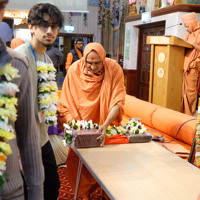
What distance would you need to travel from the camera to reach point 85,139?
99.0 inches

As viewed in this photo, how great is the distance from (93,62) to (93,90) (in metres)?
0.29

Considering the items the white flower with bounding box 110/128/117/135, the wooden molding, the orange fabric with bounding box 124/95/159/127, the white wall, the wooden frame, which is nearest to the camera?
the white flower with bounding box 110/128/117/135

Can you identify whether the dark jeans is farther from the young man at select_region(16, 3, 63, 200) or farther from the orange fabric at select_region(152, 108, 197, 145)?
the orange fabric at select_region(152, 108, 197, 145)

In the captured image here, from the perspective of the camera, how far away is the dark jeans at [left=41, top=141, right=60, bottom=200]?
2084mm

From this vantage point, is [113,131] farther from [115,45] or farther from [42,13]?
[115,45]

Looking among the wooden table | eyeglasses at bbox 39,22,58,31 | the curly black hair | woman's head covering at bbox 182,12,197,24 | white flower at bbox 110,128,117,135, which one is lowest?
the wooden table

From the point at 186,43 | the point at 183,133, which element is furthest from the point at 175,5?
Answer: the point at 183,133

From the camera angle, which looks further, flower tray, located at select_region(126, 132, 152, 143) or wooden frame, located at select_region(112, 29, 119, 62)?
wooden frame, located at select_region(112, 29, 119, 62)

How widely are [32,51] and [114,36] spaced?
11343mm

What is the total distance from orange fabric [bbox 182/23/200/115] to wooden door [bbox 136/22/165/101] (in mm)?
2970

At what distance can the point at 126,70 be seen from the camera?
402 inches

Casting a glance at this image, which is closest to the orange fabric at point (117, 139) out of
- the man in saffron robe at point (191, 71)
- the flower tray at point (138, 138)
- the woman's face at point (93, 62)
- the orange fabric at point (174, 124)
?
the flower tray at point (138, 138)

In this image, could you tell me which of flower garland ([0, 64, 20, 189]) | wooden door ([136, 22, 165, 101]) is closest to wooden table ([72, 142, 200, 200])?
flower garland ([0, 64, 20, 189])

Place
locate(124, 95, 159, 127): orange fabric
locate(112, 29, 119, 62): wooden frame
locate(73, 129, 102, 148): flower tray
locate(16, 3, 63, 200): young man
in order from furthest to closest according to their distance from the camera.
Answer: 1. locate(112, 29, 119, 62): wooden frame
2. locate(124, 95, 159, 127): orange fabric
3. locate(73, 129, 102, 148): flower tray
4. locate(16, 3, 63, 200): young man
